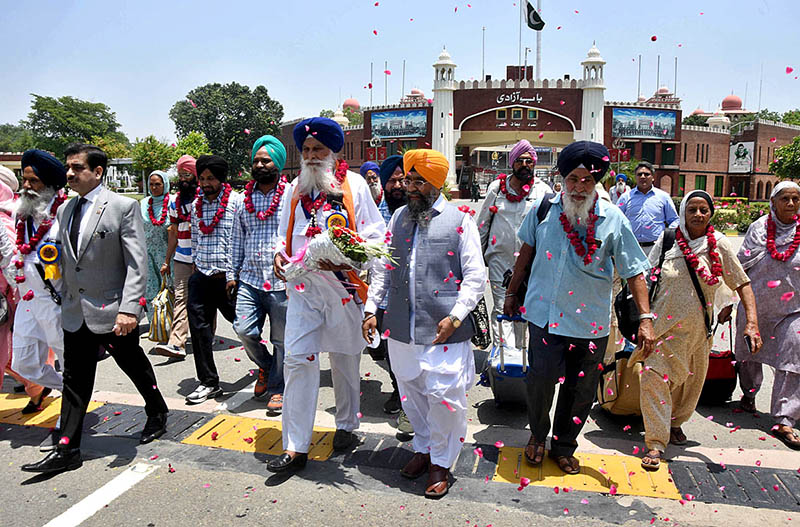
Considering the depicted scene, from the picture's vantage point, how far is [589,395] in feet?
13.3

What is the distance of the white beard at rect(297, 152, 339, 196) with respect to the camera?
4.25m

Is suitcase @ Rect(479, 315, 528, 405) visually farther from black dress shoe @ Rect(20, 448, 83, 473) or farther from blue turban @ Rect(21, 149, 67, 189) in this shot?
blue turban @ Rect(21, 149, 67, 189)

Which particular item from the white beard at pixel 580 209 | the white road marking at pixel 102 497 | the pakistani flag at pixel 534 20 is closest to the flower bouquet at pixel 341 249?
the white beard at pixel 580 209

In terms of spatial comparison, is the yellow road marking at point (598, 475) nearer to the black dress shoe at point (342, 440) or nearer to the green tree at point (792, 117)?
the black dress shoe at point (342, 440)

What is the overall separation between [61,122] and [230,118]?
30.2 metres

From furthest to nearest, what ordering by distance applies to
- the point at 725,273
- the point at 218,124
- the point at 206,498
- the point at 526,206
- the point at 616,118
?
the point at 218,124 → the point at 616,118 → the point at 526,206 → the point at 725,273 → the point at 206,498

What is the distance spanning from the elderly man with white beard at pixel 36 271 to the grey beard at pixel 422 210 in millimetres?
2734

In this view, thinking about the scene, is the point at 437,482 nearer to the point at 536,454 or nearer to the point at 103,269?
the point at 536,454

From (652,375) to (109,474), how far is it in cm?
382

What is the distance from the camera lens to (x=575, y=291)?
392 centimetres

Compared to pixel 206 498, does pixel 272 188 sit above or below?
above

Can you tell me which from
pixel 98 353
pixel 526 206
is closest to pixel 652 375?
pixel 526 206

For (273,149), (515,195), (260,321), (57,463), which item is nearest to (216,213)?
(273,149)

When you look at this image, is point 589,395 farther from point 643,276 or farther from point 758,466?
point 758,466
